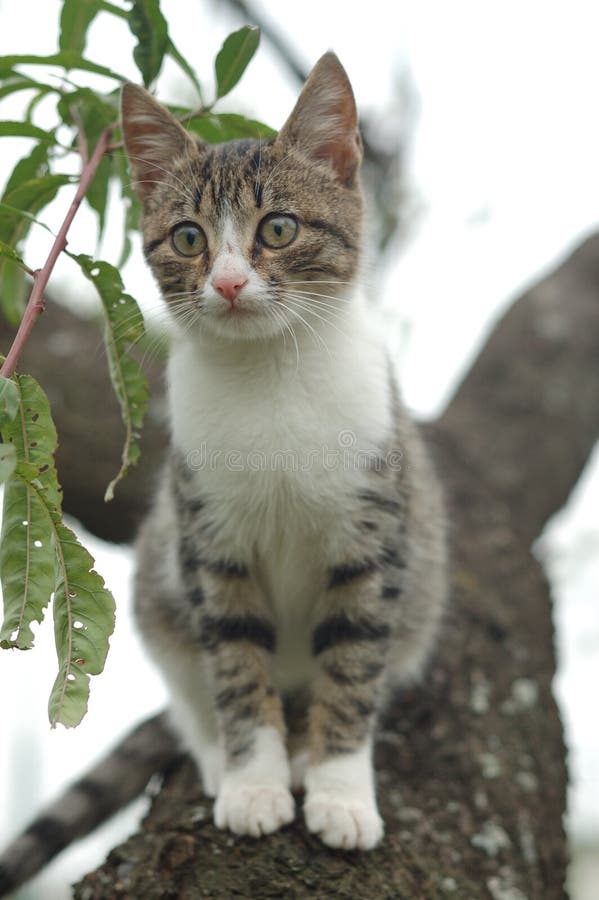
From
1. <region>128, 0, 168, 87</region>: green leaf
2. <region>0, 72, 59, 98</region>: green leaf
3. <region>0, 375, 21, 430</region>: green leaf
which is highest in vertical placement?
<region>128, 0, 168, 87</region>: green leaf

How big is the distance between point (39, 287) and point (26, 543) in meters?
0.58

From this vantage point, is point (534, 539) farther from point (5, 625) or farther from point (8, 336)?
point (5, 625)

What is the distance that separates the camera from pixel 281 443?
2.82 meters

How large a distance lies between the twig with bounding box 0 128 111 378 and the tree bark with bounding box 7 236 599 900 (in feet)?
4.86

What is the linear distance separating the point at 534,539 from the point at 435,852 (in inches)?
99.5

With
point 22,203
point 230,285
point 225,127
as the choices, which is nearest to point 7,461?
point 230,285

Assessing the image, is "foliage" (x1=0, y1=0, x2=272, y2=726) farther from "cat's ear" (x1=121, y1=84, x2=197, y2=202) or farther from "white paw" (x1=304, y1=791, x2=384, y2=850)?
"white paw" (x1=304, y1=791, x2=384, y2=850)

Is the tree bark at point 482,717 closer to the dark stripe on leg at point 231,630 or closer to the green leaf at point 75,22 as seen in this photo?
the dark stripe on leg at point 231,630

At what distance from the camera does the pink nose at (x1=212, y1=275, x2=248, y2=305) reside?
2.53 meters

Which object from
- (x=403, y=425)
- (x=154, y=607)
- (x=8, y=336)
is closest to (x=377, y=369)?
(x=403, y=425)

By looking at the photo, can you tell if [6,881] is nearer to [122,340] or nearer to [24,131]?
[122,340]

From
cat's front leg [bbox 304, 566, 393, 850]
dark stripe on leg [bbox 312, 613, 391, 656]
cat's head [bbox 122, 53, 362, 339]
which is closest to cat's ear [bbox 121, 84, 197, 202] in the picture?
cat's head [bbox 122, 53, 362, 339]

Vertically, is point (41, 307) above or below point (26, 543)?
above

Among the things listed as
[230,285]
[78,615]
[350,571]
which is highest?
[230,285]
